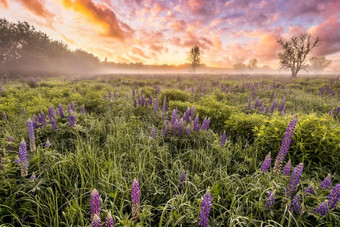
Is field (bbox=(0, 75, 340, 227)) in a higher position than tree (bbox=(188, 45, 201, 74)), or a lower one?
lower

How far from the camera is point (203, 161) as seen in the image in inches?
130

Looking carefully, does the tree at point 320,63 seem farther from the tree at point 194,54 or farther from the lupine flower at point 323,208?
the lupine flower at point 323,208

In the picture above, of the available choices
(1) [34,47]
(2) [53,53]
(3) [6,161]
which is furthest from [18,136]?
(2) [53,53]

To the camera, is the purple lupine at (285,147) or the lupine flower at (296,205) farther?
the purple lupine at (285,147)

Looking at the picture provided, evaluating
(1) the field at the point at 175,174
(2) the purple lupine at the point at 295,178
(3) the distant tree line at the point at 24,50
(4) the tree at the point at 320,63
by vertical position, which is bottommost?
(1) the field at the point at 175,174

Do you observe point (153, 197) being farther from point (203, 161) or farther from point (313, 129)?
point (313, 129)

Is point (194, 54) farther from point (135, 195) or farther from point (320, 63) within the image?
point (320, 63)

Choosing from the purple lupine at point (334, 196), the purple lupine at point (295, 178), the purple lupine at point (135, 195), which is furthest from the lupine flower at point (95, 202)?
the purple lupine at point (334, 196)

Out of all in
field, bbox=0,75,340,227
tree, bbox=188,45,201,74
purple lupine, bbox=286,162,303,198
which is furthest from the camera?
tree, bbox=188,45,201,74

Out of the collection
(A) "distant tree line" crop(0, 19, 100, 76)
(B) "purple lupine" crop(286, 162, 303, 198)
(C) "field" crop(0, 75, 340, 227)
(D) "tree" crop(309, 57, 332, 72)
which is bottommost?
(C) "field" crop(0, 75, 340, 227)

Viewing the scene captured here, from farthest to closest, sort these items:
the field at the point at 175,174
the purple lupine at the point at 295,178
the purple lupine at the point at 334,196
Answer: the field at the point at 175,174 < the purple lupine at the point at 295,178 < the purple lupine at the point at 334,196

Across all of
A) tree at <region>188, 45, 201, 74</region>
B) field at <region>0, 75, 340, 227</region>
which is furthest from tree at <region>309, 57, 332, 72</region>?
field at <region>0, 75, 340, 227</region>

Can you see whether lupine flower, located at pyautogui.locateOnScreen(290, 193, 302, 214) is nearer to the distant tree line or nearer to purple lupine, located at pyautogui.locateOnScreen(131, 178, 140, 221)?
purple lupine, located at pyautogui.locateOnScreen(131, 178, 140, 221)

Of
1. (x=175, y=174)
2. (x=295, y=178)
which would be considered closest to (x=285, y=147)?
(x=295, y=178)
